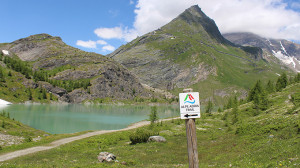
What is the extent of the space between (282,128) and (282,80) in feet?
332

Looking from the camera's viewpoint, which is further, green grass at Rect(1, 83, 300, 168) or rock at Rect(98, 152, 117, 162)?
rock at Rect(98, 152, 117, 162)

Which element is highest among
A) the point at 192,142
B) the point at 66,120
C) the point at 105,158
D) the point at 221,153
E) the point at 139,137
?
the point at 192,142

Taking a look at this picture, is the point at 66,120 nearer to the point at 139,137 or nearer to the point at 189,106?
the point at 139,137

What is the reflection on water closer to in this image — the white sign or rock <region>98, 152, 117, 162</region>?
rock <region>98, 152, 117, 162</region>

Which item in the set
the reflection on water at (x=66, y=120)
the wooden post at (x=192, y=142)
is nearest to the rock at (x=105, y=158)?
the wooden post at (x=192, y=142)

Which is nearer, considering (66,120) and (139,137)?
(139,137)

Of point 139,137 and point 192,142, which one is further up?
point 192,142

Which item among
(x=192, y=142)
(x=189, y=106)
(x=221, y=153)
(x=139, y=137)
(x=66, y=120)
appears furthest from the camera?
(x=66, y=120)

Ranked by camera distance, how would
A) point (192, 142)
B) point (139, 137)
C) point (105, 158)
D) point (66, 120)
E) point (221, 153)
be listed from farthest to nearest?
point (66, 120) < point (139, 137) < point (221, 153) < point (105, 158) < point (192, 142)

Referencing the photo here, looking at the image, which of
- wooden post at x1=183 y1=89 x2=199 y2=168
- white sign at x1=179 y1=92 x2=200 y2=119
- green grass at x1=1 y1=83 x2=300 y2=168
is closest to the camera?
white sign at x1=179 y1=92 x2=200 y2=119

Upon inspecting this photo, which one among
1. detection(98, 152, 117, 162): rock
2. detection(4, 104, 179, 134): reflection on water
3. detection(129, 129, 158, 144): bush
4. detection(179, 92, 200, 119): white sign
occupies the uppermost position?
detection(179, 92, 200, 119): white sign

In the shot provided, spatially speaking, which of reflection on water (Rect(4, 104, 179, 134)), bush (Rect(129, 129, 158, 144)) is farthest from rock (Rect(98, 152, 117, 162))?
reflection on water (Rect(4, 104, 179, 134))

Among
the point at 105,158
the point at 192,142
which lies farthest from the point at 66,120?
the point at 192,142

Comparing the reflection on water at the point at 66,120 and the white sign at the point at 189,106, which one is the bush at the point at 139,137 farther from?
the reflection on water at the point at 66,120
